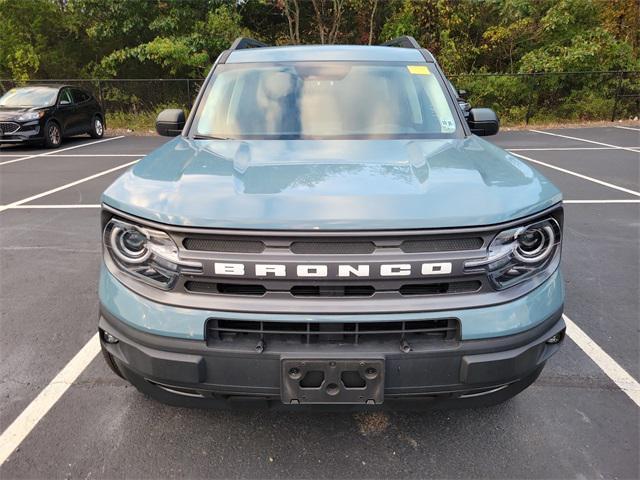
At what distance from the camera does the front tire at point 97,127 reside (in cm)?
1560

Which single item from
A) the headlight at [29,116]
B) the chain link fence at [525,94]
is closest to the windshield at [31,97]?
the headlight at [29,116]

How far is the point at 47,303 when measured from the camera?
13.2 ft

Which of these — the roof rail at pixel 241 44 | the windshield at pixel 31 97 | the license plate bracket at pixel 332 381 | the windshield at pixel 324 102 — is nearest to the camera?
the license plate bracket at pixel 332 381

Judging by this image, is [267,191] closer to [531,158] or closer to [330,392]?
[330,392]

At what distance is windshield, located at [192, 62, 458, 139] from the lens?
10.2 ft

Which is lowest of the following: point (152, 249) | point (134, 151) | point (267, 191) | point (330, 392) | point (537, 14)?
point (134, 151)

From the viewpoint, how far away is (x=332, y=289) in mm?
1917

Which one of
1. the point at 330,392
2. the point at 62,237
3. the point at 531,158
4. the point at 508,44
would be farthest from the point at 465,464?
the point at 508,44

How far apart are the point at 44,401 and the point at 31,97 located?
42.9 ft

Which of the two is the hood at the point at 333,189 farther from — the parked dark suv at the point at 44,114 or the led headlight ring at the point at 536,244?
the parked dark suv at the point at 44,114

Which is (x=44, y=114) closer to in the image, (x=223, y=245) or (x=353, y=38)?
(x=353, y=38)

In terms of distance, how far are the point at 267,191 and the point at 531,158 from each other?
34.2 feet

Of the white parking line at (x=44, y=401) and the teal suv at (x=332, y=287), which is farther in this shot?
the white parking line at (x=44, y=401)

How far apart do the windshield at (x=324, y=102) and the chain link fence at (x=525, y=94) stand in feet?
55.5
